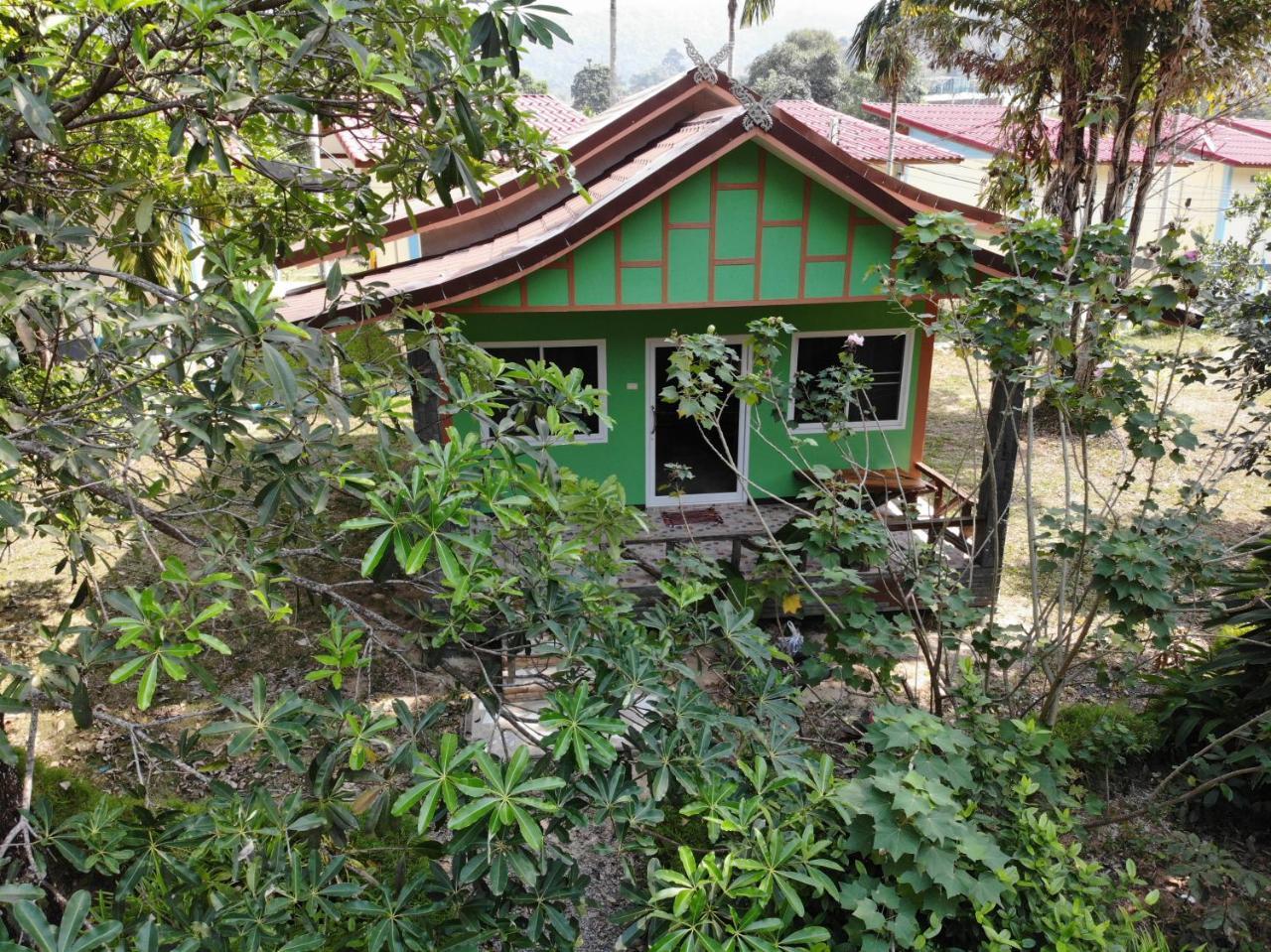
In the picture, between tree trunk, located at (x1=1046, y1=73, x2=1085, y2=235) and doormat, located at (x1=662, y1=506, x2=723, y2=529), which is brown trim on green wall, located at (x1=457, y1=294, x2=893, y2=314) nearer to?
doormat, located at (x1=662, y1=506, x2=723, y2=529)

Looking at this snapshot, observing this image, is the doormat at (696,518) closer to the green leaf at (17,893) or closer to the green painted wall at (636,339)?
the green painted wall at (636,339)

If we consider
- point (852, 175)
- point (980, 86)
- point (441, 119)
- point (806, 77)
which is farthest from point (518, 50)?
point (806, 77)

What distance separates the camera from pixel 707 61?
7.85m

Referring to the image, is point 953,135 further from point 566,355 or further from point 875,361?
point 566,355

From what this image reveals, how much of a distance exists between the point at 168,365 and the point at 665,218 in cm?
530

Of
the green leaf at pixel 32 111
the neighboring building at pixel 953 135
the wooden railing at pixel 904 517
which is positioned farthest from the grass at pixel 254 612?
the neighboring building at pixel 953 135

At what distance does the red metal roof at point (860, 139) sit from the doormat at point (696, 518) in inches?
469

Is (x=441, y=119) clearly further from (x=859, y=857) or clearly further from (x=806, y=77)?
(x=806, y=77)

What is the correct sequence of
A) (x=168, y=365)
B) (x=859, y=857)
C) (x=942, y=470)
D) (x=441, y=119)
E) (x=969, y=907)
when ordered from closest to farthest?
1. (x=168, y=365)
2. (x=441, y=119)
3. (x=969, y=907)
4. (x=859, y=857)
5. (x=942, y=470)

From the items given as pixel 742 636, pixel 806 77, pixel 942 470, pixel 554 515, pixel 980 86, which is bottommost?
pixel 942 470

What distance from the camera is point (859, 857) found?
399 centimetres

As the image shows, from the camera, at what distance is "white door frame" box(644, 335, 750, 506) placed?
9398 millimetres

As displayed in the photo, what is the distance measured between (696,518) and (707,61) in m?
4.66

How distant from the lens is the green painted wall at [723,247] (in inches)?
286
